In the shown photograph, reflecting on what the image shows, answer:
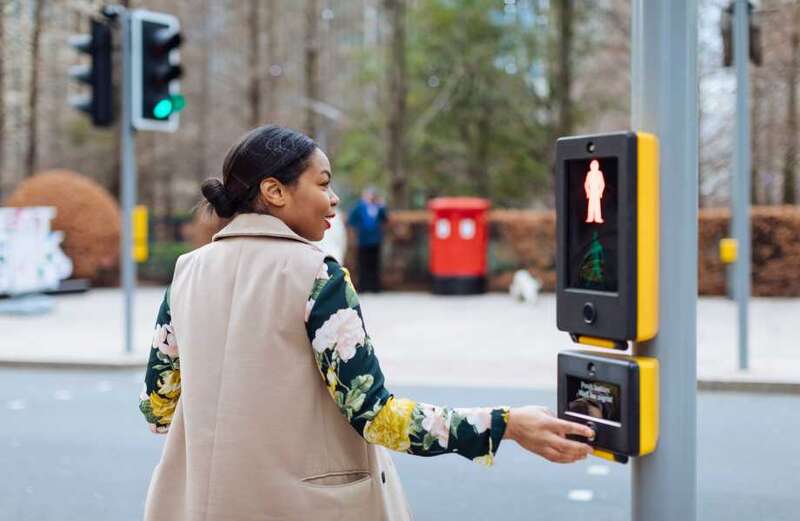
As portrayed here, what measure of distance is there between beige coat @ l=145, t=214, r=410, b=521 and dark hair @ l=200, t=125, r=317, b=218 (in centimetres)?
9

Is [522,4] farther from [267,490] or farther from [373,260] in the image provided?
[267,490]

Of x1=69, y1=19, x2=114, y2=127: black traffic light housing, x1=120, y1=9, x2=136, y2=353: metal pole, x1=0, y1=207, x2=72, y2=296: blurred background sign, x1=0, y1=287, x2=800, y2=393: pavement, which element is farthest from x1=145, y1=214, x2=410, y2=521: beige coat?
x1=0, y1=207, x2=72, y2=296: blurred background sign

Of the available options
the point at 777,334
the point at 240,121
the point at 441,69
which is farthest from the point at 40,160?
the point at 777,334

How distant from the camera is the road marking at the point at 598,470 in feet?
19.5

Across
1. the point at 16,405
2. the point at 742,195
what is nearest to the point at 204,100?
the point at 16,405

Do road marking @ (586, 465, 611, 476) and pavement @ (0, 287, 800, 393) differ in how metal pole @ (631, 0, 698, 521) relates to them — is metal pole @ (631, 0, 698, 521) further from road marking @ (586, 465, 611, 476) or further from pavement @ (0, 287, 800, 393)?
pavement @ (0, 287, 800, 393)

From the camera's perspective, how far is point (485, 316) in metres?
14.0

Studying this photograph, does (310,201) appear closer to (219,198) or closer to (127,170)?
(219,198)

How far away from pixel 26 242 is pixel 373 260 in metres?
5.60

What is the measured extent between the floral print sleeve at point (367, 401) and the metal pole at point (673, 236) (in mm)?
397

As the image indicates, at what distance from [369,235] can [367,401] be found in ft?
50.7

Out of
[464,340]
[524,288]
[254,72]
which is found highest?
[254,72]

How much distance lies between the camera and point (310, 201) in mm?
2242

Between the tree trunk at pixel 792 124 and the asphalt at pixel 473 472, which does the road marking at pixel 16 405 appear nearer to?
the asphalt at pixel 473 472
